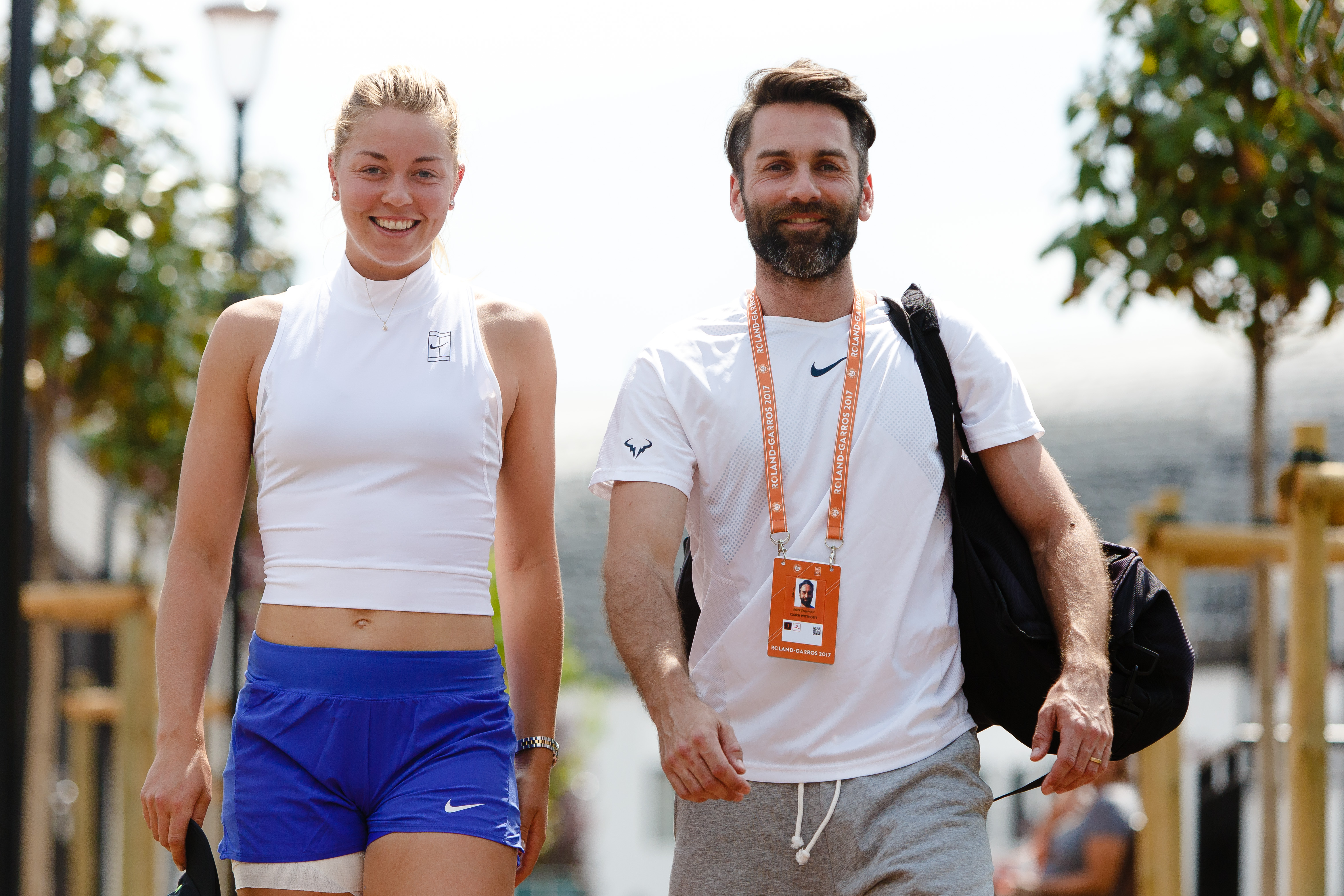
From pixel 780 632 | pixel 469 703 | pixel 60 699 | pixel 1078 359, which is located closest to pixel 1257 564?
pixel 780 632

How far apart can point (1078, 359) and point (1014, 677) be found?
25.7 metres

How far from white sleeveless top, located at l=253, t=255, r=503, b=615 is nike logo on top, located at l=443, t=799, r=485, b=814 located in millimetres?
365

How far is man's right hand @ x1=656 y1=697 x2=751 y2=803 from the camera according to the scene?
2.70 meters

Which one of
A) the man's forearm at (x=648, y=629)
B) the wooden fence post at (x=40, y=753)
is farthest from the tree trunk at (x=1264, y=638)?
the wooden fence post at (x=40, y=753)

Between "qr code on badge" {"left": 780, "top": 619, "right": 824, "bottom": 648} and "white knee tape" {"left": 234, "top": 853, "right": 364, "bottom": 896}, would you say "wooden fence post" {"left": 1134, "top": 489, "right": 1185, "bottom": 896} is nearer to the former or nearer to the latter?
"qr code on badge" {"left": 780, "top": 619, "right": 824, "bottom": 648}

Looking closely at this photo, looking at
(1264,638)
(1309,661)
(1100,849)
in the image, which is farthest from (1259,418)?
(1100,849)

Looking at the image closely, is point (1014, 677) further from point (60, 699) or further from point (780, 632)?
point (60, 699)

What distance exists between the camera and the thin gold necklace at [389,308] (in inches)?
121

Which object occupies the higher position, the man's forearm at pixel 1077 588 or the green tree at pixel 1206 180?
the green tree at pixel 1206 180

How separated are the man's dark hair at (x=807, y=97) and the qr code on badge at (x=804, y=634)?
1023 mm

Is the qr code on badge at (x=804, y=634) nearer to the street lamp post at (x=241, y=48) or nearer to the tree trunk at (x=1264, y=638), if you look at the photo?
the tree trunk at (x=1264, y=638)

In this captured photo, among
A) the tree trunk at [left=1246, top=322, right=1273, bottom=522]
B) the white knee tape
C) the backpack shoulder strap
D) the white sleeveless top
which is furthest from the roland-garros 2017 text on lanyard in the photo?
the tree trunk at [left=1246, top=322, right=1273, bottom=522]

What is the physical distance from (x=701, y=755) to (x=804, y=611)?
46cm

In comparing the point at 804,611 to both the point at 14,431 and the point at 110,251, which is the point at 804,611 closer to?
the point at 14,431
